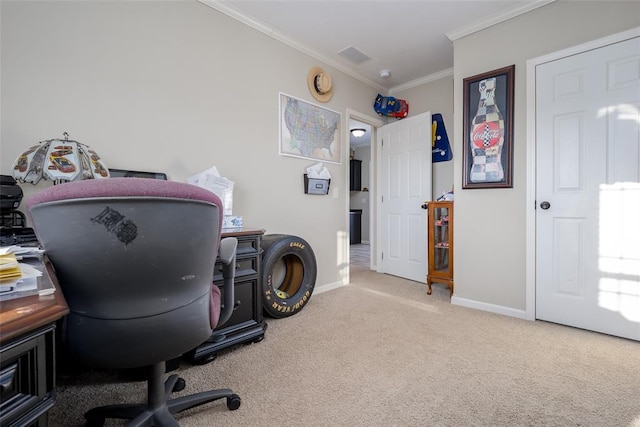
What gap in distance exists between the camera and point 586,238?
2219mm

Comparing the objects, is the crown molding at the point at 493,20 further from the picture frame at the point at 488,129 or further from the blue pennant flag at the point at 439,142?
the blue pennant flag at the point at 439,142

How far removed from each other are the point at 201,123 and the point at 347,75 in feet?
6.80

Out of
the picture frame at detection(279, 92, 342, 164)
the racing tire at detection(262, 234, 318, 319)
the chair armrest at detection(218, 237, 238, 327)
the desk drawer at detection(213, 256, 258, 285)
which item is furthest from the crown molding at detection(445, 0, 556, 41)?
the chair armrest at detection(218, 237, 238, 327)

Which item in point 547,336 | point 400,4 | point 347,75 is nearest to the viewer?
point 547,336

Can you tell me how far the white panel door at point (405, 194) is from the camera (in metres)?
3.65

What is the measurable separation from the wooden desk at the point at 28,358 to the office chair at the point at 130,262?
17 cm

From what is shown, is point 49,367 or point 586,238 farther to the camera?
point 586,238

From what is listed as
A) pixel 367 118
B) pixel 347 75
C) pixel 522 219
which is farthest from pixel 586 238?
pixel 347 75

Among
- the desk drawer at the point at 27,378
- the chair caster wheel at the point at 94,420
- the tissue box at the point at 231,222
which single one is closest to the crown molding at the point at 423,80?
the tissue box at the point at 231,222

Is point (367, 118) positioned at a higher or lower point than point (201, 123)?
higher

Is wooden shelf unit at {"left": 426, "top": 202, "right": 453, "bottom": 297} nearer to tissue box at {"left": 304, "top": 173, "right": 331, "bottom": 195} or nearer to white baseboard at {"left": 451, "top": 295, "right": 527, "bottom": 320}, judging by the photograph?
white baseboard at {"left": 451, "top": 295, "right": 527, "bottom": 320}

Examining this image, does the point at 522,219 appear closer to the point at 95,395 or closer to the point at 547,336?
the point at 547,336

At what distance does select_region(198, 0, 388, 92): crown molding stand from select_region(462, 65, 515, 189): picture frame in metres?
1.40

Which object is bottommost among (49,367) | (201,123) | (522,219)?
(49,367)
